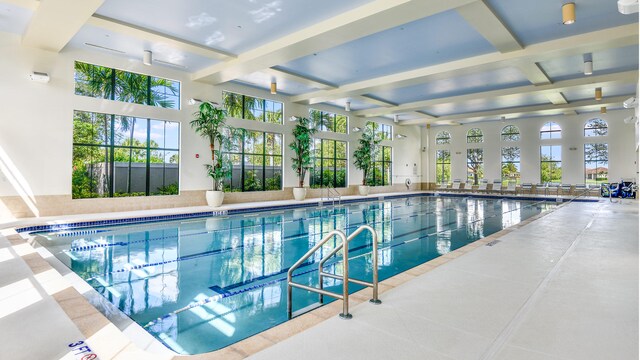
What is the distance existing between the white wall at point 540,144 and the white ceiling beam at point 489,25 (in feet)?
35.3

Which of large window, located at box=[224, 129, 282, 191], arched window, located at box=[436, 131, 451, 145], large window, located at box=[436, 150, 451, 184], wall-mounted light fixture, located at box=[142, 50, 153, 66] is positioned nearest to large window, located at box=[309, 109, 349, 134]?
large window, located at box=[224, 129, 282, 191]

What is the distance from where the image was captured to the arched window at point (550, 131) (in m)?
15.9

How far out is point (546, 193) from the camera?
1555 cm

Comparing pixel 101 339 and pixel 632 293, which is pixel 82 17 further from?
pixel 632 293

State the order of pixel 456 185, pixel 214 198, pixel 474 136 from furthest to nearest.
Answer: pixel 456 185 < pixel 474 136 < pixel 214 198

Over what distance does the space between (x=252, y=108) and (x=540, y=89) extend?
30.0 feet

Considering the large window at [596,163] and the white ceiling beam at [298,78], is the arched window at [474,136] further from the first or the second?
the white ceiling beam at [298,78]

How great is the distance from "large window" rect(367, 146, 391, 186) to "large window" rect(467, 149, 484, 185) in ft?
14.8

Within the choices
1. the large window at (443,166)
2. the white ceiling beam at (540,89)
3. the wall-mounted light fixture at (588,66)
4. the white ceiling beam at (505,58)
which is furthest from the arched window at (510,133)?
the white ceiling beam at (505,58)

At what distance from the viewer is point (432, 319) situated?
2357mm

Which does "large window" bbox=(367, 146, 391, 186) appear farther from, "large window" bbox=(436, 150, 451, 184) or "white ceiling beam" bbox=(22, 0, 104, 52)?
"white ceiling beam" bbox=(22, 0, 104, 52)

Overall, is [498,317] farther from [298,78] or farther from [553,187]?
[553,187]

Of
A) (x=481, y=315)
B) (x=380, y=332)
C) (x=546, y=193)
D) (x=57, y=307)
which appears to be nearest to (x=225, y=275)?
(x=57, y=307)

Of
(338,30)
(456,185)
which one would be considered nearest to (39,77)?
(338,30)
